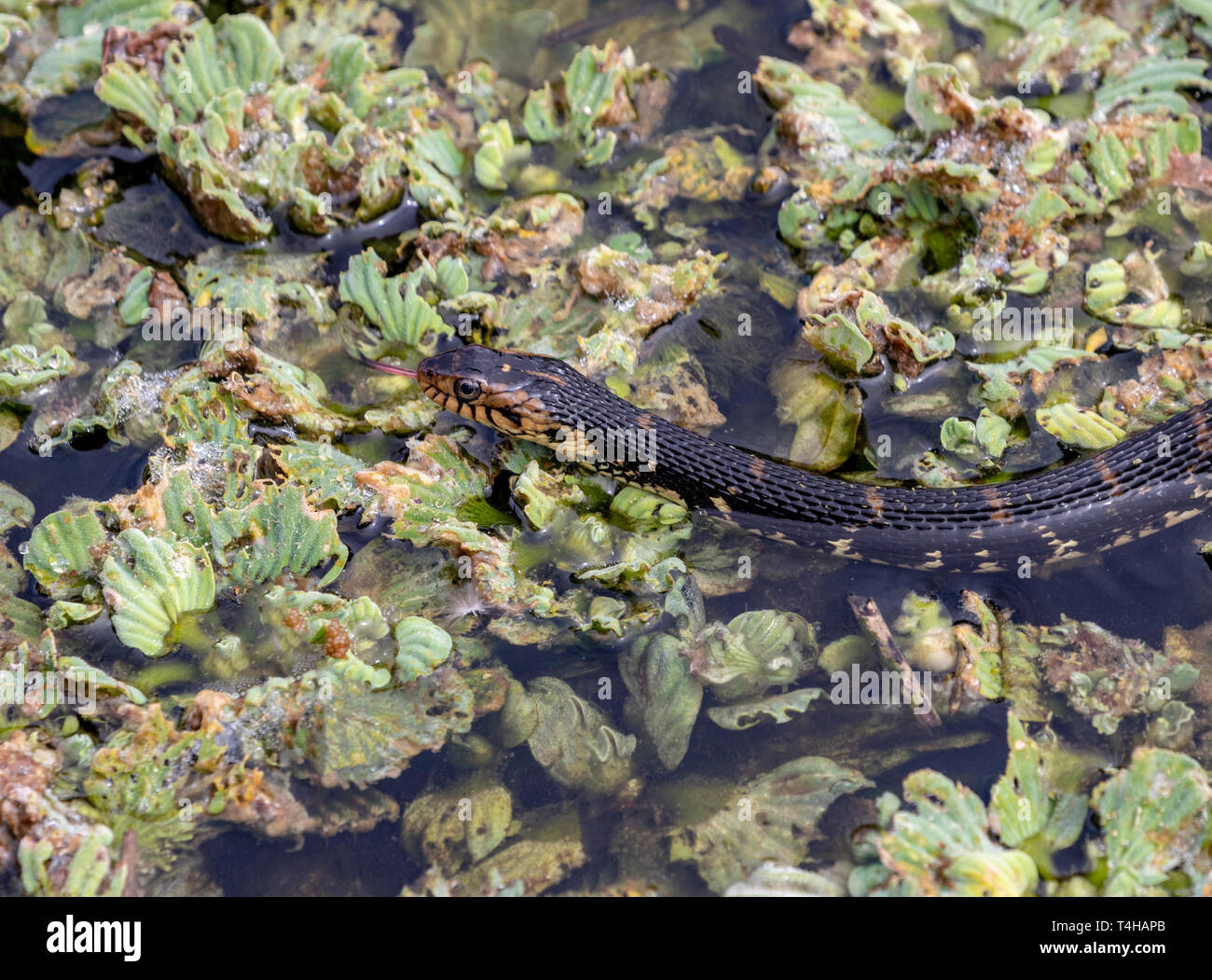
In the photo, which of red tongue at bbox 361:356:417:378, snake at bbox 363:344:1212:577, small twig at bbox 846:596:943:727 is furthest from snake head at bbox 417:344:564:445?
small twig at bbox 846:596:943:727

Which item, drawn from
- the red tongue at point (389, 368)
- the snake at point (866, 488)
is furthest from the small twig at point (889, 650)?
the red tongue at point (389, 368)

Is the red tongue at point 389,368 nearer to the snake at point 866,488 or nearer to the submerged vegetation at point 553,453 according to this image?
the submerged vegetation at point 553,453

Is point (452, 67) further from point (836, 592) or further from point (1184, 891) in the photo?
point (1184, 891)

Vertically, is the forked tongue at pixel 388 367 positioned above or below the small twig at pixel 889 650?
above

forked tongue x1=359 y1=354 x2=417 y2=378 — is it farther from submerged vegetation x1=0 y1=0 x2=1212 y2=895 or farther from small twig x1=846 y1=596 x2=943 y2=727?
small twig x1=846 y1=596 x2=943 y2=727

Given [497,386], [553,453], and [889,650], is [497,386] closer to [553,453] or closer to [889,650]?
[553,453]

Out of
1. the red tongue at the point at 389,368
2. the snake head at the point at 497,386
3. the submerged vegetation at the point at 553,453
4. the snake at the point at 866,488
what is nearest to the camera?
the submerged vegetation at the point at 553,453
